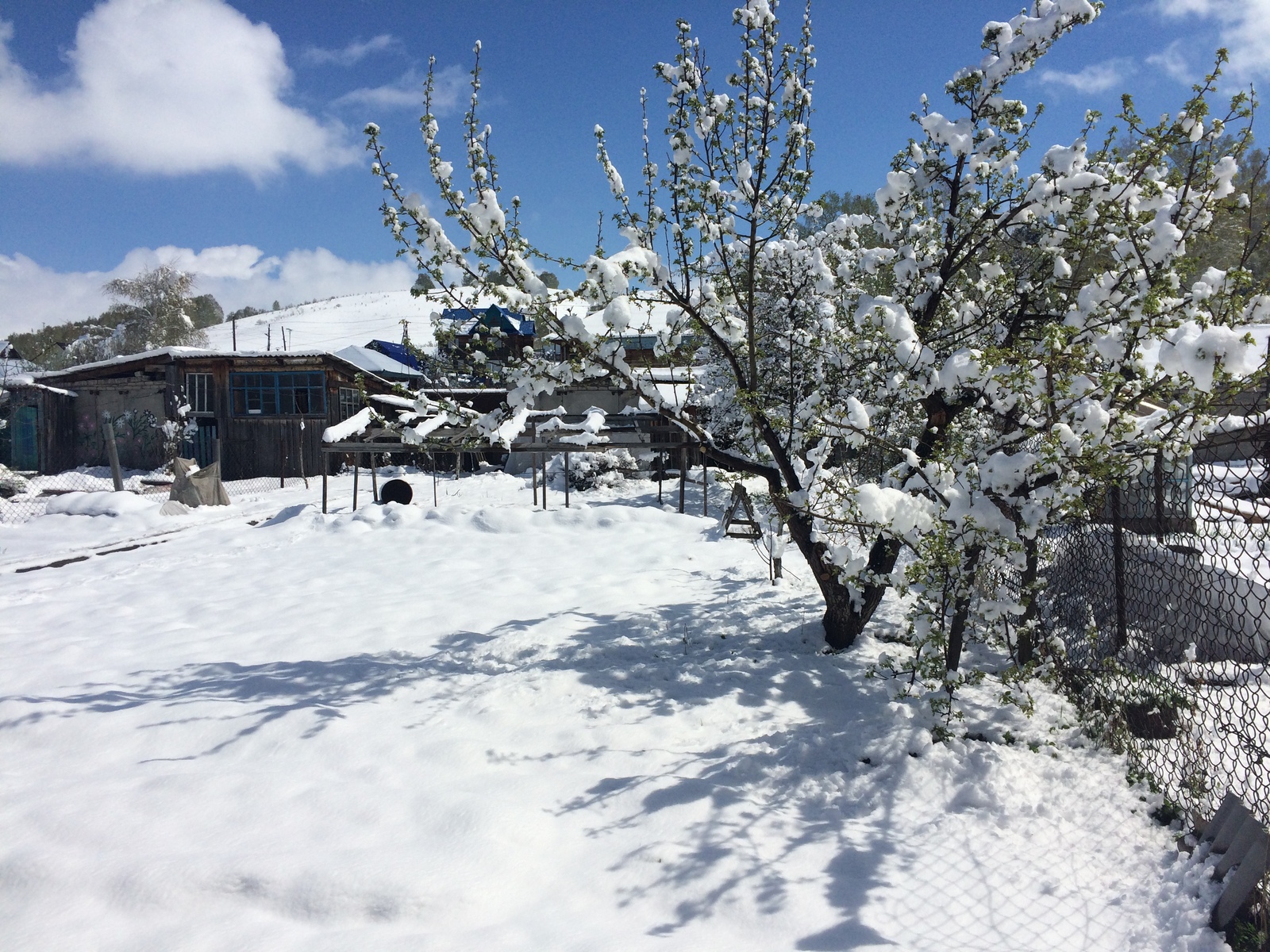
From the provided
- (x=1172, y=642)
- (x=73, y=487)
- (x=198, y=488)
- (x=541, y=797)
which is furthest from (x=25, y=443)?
(x=1172, y=642)

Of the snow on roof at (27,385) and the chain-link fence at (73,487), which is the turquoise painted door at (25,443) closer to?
the snow on roof at (27,385)

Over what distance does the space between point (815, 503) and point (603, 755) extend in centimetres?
191

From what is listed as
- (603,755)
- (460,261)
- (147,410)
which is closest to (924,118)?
(460,261)

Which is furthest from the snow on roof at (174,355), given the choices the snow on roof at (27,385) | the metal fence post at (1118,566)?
the metal fence post at (1118,566)

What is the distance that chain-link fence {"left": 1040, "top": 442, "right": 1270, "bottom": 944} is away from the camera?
9.64ft

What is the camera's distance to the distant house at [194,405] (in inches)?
914

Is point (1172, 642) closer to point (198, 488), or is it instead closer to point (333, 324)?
point (198, 488)

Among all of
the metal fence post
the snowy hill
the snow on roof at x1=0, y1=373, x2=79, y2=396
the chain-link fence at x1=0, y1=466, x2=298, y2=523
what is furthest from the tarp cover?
the snowy hill

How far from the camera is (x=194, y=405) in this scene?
23.5 metres

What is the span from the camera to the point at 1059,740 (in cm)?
379

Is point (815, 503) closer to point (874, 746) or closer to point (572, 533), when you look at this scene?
point (874, 746)

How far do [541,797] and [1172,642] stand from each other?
3.76m

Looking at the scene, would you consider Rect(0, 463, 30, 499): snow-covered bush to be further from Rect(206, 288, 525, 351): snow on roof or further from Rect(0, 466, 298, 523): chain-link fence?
Rect(206, 288, 525, 351): snow on roof

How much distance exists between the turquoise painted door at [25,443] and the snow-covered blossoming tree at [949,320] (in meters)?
28.5
